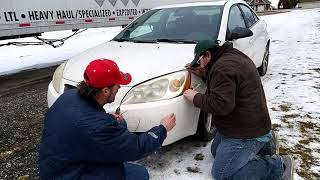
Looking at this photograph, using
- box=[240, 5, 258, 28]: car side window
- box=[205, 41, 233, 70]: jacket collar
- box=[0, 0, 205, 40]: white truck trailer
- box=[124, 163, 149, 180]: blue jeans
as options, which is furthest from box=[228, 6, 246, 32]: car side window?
box=[0, 0, 205, 40]: white truck trailer

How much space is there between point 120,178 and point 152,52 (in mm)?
1777

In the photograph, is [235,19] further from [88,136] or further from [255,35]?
[88,136]

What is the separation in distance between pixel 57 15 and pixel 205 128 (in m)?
5.93

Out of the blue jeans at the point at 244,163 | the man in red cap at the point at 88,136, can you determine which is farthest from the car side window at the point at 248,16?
the man in red cap at the point at 88,136

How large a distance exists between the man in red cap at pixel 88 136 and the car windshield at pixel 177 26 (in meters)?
2.17

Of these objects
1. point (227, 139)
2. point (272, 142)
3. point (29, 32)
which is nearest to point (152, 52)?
point (227, 139)

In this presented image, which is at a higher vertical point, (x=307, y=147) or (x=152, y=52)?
(x=152, y=52)

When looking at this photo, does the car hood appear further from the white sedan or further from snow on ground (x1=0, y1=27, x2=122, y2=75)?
snow on ground (x1=0, y1=27, x2=122, y2=75)

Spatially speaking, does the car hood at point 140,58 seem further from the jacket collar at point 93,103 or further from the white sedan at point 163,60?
the jacket collar at point 93,103

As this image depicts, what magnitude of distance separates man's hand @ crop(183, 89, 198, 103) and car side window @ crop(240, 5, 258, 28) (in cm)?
282

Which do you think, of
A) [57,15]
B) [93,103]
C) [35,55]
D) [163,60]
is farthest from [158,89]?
[35,55]

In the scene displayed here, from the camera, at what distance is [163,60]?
Answer: 3.57 metres

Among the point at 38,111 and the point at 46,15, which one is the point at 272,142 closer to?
the point at 38,111

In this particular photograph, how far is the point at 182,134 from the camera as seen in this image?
11.1ft
